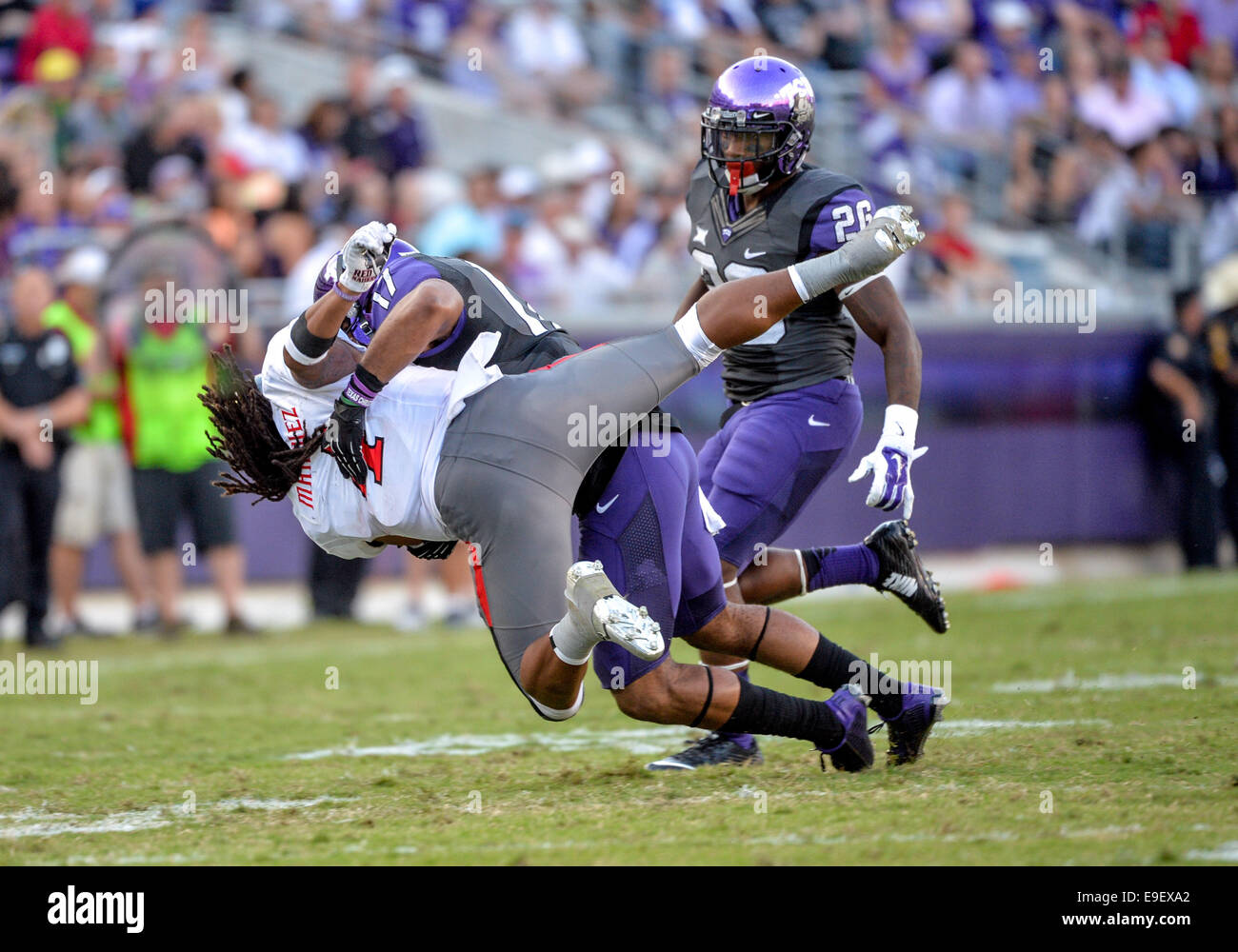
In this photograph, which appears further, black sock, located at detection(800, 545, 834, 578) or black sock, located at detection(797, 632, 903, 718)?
black sock, located at detection(800, 545, 834, 578)

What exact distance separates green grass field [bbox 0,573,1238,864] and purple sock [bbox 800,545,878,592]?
0.57 meters

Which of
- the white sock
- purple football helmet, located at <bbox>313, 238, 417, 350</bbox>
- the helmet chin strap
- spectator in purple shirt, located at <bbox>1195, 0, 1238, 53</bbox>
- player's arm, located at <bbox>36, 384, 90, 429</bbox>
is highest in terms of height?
spectator in purple shirt, located at <bbox>1195, 0, 1238, 53</bbox>

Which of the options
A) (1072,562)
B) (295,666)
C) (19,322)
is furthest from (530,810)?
(1072,562)

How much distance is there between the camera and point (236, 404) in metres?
4.37

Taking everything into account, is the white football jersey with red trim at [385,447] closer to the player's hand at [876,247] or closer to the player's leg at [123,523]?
the player's hand at [876,247]

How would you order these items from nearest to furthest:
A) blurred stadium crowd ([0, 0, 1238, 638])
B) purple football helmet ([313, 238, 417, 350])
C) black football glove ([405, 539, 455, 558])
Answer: purple football helmet ([313, 238, 417, 350])
black football glove ([405, 539, 455, 558])
blurred stadium crowd ([0, 0, 1238, 638])

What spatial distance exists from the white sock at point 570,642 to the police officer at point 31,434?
5.72m

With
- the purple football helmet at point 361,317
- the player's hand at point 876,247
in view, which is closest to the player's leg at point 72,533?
the purple football helmet at point 361,317

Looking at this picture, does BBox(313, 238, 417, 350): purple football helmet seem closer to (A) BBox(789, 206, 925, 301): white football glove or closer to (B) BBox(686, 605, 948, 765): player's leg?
(A) BBox(789, 206, 925, 301): white football glove

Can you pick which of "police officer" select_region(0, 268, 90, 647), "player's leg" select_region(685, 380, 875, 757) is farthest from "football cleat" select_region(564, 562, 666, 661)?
"police officer" select_region(0, 268, 90, 647)

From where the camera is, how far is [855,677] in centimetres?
478

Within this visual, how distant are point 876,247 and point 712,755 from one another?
1787 mm

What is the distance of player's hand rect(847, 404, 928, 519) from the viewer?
4.68 metres

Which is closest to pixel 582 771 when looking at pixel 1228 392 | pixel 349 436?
pixel 349 436
